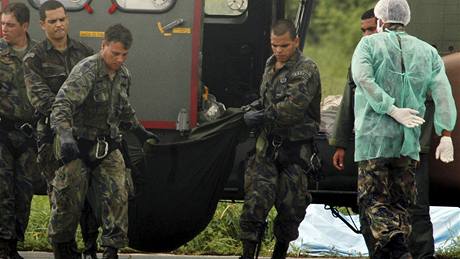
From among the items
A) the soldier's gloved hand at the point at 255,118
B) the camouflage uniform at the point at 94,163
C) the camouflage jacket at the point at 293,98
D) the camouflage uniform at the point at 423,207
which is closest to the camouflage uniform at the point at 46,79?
the camouflage uniform at the point at 94,163

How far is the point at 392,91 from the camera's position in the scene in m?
9.37

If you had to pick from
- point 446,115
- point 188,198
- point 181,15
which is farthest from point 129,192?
point 446,115

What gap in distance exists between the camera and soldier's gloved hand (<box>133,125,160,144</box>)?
1027 cm

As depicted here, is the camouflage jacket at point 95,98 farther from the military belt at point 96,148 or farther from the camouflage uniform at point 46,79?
the camouflage uniform at point 46,79

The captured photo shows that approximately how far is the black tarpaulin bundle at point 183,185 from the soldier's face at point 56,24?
1150 mm

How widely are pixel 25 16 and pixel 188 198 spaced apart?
5.82 ft

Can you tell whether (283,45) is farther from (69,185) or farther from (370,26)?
(69,185)

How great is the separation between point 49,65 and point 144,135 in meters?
0.85

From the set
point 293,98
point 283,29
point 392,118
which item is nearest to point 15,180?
point 293,98

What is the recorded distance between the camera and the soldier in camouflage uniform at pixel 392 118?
930 cm

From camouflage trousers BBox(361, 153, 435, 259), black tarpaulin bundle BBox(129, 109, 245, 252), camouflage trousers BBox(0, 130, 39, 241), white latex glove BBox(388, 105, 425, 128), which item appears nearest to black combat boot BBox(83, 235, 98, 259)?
black tarpaulin bundle BBox(129, 109, 245, 252)

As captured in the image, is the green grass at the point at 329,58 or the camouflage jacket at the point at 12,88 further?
the green grass at the point at 329,58

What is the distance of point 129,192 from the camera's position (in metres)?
10.0

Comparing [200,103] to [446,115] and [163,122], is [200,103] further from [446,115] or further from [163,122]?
[446,115]
